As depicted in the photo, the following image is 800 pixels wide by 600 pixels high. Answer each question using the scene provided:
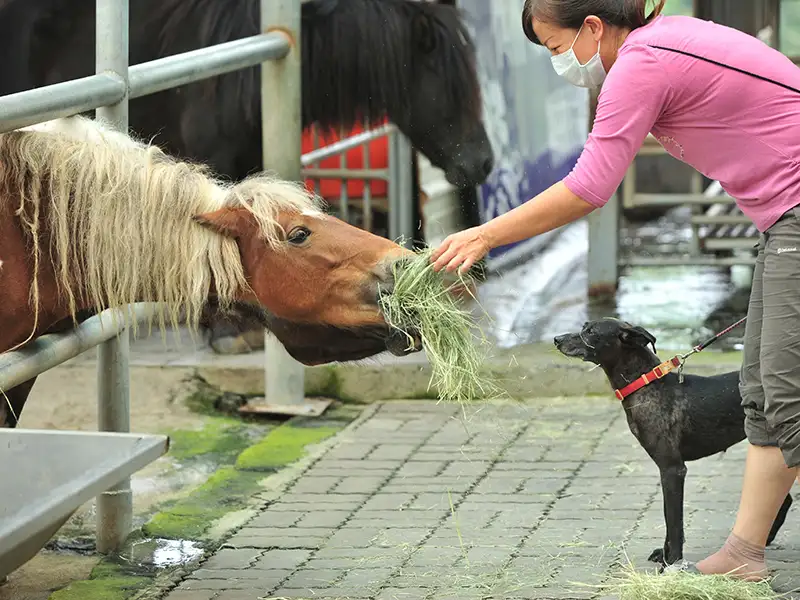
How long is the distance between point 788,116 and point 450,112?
10.8 ft

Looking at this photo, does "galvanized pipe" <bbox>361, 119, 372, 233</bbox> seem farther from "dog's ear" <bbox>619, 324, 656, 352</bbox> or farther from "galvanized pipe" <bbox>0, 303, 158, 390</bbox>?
"dog's ear" <bbox>619, 324, 656, 352</bbox>

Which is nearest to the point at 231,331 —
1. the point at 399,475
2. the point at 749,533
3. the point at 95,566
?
the point at 399,475

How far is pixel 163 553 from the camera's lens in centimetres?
385

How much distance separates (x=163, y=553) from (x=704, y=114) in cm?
202

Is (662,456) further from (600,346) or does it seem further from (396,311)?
(396,311)

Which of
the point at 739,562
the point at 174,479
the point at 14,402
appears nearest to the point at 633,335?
the point at 739,562

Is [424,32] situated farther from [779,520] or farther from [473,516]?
[779,520]

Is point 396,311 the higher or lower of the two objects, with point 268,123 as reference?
lower

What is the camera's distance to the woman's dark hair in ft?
9.93

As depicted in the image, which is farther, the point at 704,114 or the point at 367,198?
the point at 367,198

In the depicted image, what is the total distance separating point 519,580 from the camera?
3486mm

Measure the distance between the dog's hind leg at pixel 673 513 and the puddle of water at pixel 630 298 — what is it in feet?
7.34

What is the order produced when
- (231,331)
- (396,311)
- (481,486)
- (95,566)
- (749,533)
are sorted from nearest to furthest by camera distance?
(396,311)
(749,533)
(95,566)
(481,486)
(231,331)

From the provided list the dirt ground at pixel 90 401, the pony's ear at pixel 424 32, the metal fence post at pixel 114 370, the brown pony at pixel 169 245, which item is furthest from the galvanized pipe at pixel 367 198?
the brown pony at pixel 169 245
